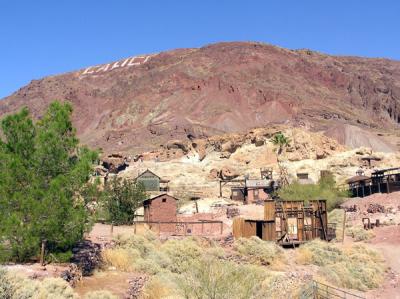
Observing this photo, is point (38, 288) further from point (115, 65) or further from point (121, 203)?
point (115, 65)

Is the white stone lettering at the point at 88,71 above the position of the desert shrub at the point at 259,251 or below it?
above

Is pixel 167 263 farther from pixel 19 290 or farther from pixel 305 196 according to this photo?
pixel 305 196

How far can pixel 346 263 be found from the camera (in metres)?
24.8

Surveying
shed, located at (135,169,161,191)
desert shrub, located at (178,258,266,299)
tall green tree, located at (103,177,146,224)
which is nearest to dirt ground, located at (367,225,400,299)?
Answer: desert shrub, located at (178,258,266,299)

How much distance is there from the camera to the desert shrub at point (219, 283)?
13531mm

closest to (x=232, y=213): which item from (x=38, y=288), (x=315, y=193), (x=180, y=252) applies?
(x=315, y=193)

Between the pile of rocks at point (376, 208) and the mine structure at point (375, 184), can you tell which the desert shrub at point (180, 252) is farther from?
the mine structure at point (375, 184)

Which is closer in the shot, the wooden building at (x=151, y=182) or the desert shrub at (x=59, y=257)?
the desert shrub at (x=59, y=257)

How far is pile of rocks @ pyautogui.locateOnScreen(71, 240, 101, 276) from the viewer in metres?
19.2

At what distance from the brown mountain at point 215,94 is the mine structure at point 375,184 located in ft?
196

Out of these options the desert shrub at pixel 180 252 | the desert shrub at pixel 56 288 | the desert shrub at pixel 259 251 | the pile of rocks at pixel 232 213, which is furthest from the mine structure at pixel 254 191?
the desert shrub at pixel 56 288

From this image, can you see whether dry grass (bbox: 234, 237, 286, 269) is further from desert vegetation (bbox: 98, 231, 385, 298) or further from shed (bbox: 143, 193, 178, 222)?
shed (bbox: 143, 193, 178, 222)

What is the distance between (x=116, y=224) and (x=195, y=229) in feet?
17.6

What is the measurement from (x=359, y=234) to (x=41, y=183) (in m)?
21.1
